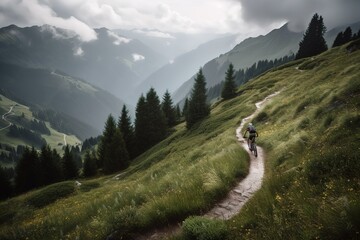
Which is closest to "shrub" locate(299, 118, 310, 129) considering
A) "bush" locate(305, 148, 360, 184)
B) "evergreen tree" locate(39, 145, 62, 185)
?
"bush" locate(305, 148, 360, 184)

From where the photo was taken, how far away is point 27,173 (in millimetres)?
64875

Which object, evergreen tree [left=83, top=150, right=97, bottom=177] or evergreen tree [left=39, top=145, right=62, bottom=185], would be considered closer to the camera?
evergreen tree [left=83, top=150, right=97, bottom=177]

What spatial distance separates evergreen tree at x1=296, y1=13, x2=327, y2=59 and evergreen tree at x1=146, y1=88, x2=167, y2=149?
75.3 metres

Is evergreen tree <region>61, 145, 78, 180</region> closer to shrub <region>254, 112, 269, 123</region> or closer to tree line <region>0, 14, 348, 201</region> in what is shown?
tree line <region>0, 14, 348, 201</region>

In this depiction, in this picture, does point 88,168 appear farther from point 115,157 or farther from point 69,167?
point 115,157

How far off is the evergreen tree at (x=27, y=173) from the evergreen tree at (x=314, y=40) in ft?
360

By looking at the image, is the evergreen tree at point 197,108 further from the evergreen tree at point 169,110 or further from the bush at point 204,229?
the bush at point 204,229

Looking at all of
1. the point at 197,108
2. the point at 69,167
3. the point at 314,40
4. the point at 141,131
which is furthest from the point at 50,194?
the point at 314,40

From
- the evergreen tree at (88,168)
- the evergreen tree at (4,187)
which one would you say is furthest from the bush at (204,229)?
the evergreen tree at (4,187)

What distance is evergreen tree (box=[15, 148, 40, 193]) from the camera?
6431 cm

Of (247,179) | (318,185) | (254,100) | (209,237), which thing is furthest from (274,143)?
(254,100)

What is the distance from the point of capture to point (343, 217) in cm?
470

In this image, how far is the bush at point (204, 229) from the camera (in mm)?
6633

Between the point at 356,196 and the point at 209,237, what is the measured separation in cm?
343
